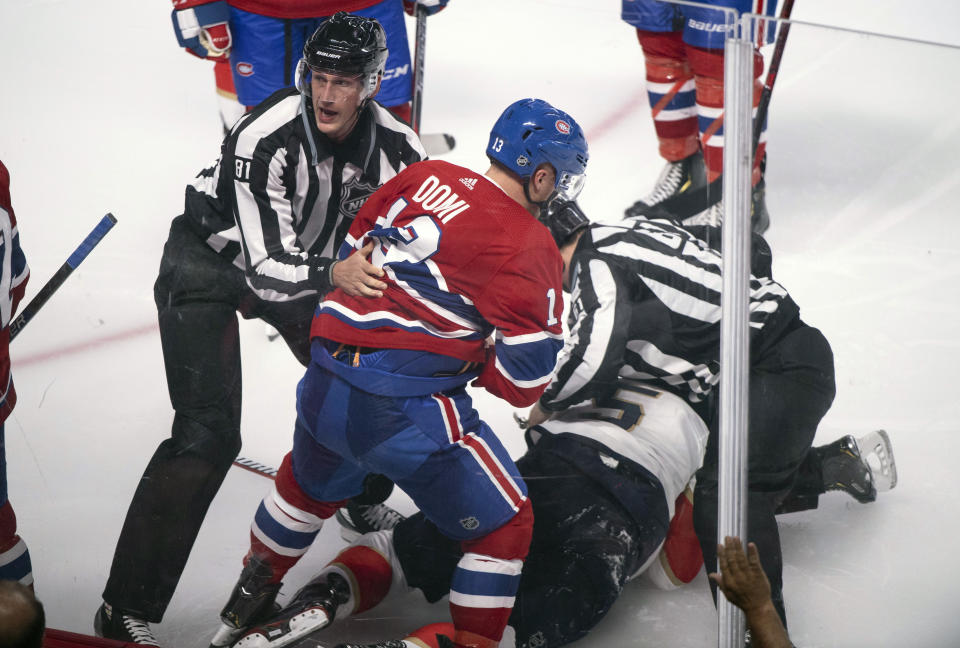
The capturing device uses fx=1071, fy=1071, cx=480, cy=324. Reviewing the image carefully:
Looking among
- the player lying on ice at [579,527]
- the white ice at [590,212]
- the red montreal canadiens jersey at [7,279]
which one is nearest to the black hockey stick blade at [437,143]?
the white ice at [590,212]

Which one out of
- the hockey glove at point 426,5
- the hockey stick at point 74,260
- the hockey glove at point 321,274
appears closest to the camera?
the hockey glove at point 321,274

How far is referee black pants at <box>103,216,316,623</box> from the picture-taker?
2.04 meters

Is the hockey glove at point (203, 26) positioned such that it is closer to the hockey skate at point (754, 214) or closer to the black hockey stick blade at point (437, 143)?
the black hockey stick blade at point (437, 143)

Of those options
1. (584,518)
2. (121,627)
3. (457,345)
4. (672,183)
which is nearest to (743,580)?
(584,518)

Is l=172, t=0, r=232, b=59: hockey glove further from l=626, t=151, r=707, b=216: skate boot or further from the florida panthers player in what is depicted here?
the florida panthers player

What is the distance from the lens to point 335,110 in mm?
1925

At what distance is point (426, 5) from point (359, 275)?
2.45ft

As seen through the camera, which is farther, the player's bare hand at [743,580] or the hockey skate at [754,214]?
the hockey skate at [754,214]

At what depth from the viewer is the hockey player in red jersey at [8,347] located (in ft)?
6.75

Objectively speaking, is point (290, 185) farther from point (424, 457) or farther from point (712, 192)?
point (712, 192)

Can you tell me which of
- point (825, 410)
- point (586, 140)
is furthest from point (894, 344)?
point (586, 140)

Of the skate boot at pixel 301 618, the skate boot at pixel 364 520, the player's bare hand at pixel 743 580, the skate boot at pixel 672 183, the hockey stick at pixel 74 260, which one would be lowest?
the skate boot at pixel 301 618

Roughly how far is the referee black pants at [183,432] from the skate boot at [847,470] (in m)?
1.06

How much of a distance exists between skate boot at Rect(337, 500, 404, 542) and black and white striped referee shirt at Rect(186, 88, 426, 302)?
45cm
